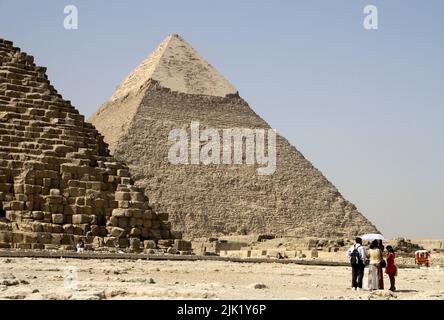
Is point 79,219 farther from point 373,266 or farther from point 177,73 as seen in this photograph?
point 177,73

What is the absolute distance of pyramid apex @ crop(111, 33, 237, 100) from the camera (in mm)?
131875

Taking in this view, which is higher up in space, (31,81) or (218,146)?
(218,146)

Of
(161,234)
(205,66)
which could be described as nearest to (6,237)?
(161,234)

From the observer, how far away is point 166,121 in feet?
419

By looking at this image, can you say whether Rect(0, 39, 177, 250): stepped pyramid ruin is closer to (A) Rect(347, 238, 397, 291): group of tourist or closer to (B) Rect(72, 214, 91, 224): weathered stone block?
(B) Rect(72, 214, 91, 224): weathered stone block

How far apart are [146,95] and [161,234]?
4051 inches

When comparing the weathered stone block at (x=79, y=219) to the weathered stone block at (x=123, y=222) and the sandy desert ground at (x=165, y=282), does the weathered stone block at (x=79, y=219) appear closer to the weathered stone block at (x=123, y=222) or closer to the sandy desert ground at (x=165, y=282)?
the weathered stone block at (x=123, y=222)

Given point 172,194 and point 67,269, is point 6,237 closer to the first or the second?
point 67,269

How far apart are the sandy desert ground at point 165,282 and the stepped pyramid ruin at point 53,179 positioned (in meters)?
3.57

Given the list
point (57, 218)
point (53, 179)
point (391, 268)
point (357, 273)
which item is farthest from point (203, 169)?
point (357, 273)

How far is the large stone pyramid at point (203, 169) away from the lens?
11756cm

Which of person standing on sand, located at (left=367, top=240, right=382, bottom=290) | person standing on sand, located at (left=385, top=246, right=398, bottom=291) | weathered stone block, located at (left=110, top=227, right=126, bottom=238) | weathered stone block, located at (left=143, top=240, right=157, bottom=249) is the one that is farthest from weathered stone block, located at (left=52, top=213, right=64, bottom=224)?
person standing on sand, located at (left=367, top=240, right=382, bottom=290)

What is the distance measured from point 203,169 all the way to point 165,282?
111 m

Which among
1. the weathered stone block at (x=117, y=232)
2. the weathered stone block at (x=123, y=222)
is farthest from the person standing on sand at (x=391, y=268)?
the weathered stone block at (x=123, y=222)
